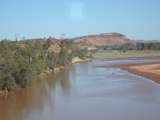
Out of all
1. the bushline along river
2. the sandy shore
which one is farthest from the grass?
the bushline along river

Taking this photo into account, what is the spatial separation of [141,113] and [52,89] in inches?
772

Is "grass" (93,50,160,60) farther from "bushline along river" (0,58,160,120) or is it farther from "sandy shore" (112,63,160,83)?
"bushline along river" (0,58,160,120)

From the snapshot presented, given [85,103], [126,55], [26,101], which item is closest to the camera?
[85,103]

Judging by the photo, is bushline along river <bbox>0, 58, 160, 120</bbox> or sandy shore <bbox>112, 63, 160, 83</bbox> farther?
sandy shore <bbox>112, 63, 160, 83</bbox>

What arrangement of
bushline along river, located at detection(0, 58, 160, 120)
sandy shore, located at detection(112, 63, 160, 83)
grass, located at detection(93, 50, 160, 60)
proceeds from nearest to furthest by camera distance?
1. bushline along river, located at detection(0, 58, 160, 120)
2. sandy shore, located at detection(112, 63, 160, 83)
3. grass, located at detection(93, 50, 160, 60)

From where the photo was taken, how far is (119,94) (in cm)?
3722

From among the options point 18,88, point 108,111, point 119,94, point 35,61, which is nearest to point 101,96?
point 119,94

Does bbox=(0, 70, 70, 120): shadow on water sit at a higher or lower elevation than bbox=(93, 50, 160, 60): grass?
lower

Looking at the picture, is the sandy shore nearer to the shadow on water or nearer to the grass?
the shadow on water

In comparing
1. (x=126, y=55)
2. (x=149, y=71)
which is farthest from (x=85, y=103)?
(x=126, y=55)

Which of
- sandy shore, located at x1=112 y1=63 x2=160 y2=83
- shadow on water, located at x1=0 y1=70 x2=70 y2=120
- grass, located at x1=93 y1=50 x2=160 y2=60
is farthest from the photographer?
grass, located at x1=93 y1=50 x2=160 y2=60

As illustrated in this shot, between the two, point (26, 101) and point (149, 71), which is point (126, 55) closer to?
point (149, 71)

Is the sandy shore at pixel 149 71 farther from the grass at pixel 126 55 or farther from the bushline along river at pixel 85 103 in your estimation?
the grass at pixel 126 55

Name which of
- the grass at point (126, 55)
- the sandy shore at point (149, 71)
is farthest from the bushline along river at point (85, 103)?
the grass at point (126, 55)
